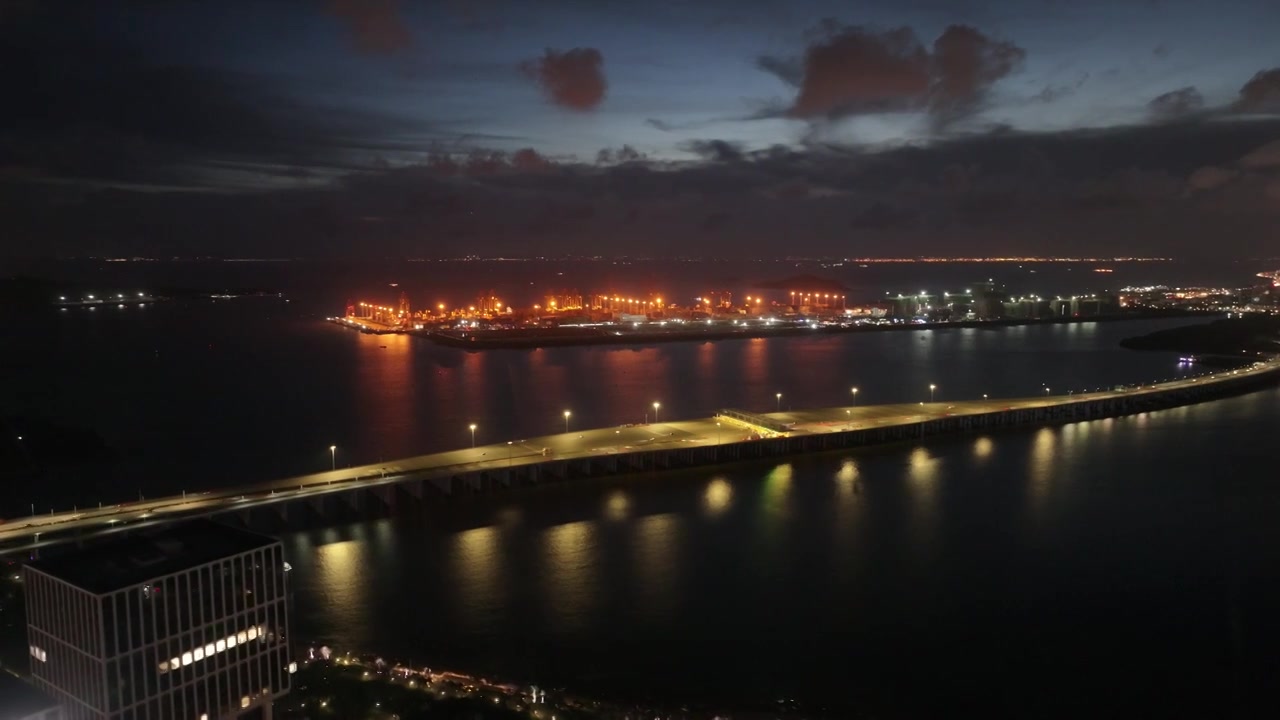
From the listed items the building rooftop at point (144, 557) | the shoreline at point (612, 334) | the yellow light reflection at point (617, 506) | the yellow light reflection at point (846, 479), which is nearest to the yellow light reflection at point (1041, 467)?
the yellow light reflection at point (846, 479)

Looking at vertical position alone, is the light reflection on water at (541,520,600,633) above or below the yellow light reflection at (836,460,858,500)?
below

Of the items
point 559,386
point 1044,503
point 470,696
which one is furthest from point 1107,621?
point 559,386

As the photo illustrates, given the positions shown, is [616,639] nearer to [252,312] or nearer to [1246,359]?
[1246,359]

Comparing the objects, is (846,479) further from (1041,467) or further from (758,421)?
(1041,467)

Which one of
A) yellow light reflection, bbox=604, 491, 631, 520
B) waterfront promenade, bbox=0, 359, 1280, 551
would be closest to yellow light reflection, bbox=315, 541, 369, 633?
waterfront promenade, bbox=0, 359, 1280, 551

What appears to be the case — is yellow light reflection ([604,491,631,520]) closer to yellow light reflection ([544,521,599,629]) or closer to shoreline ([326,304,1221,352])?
yellow light reflection ([544,521,599,629])

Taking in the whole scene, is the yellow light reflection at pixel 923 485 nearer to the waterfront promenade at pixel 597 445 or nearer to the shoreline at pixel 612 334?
the waterfront promenade at pixel 597 445

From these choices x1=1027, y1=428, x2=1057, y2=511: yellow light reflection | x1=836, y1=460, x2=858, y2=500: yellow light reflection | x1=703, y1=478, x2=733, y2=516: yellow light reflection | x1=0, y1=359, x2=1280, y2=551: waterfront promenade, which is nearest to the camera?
x1=0, y1=359, x2=1280, y2=551: waterfront promenade
